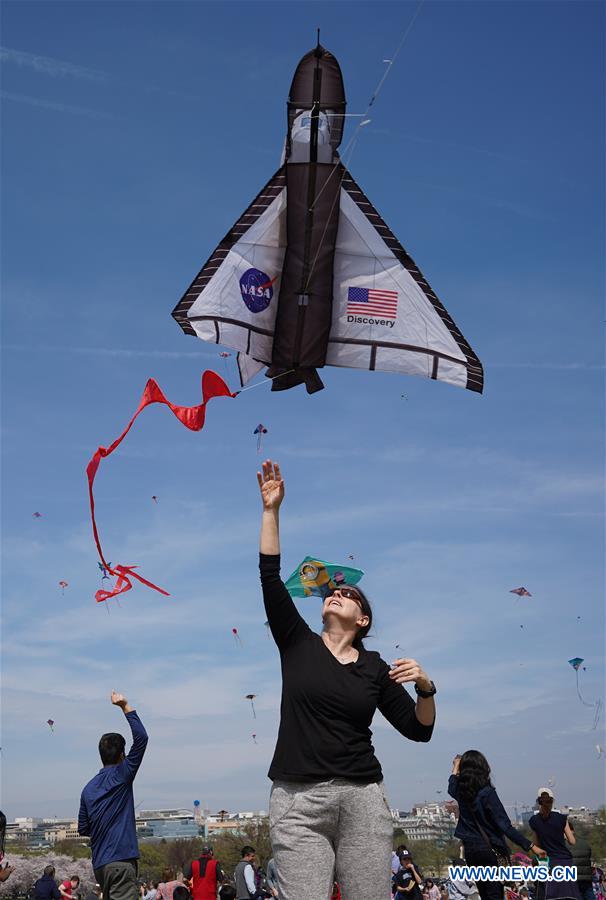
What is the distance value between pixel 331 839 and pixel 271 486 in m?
1.40

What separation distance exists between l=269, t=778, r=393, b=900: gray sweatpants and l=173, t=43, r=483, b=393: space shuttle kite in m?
4.80

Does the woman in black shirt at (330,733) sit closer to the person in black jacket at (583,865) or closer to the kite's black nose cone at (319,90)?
the kite's black nose cone at (319,90)

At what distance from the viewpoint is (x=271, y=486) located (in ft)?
12.6

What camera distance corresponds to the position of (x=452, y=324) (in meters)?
7.70

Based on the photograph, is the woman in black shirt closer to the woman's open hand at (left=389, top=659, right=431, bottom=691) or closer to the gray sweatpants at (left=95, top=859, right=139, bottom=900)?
the woman's open hand at (left=389, top=659, right=431, bottom=691)

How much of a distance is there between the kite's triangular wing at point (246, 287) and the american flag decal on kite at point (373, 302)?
2.19 ft

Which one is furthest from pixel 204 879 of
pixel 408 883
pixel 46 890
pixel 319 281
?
pixel 319 281

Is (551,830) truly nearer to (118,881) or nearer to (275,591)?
(118,881)

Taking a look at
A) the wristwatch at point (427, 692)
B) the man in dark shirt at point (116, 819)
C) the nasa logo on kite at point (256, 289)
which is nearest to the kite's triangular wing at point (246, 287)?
the nasa logo on kite at point (256, 289)

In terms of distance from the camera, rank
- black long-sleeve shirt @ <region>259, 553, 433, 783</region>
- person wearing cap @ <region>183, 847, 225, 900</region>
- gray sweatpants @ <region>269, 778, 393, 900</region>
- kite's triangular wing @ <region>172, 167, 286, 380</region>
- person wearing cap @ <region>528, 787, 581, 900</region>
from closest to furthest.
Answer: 1. gray sweatpants @ <region>269, 778, 393, 900</region>
2. black long-sleeve shirt @ <region>259, 553, 433, 783</region>
3. kite's triangular wing @ <region>172, 167, 286, 380</region>
4. person wearing cap @ <region>528, 787, 581, 900</region>
5. person wearing cap @ <region>183, 847, 225, 900</region>

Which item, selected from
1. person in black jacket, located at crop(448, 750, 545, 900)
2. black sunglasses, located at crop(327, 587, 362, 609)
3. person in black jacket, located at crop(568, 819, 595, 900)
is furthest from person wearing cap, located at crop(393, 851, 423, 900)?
black sunglasses, located at crop(327, 587, 362, 609)

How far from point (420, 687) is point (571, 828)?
605 centimetres

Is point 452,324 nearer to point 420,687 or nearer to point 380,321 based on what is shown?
point 380,321

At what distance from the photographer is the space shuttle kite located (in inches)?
301
